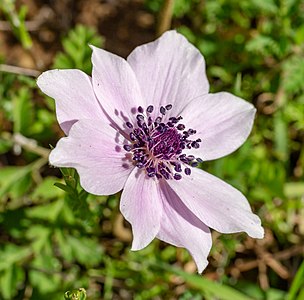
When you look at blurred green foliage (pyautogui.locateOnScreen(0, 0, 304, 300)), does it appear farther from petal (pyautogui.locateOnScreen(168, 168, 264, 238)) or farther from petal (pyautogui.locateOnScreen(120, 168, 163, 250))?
petal (pyautogui.locateOnScreen(168, 168, 264, 238))

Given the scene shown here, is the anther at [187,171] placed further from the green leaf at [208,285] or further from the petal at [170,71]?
the green leaf at [208,285]

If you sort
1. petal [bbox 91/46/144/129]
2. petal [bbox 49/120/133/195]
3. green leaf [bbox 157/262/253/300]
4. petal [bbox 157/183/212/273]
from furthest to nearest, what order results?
1. green leaf [bbox 157/262/253/300]
2. petal [bbox 91/46/144/129]
3. petal [bbox 157/183/212/273]
4. petal [bbox 49/120/133/195]

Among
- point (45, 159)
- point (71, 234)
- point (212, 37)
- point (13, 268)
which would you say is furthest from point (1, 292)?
point (212, 37)

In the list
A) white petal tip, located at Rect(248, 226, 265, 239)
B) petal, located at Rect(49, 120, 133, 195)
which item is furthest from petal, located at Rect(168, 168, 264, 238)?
petal, located at Rect(49, 120, 133, 195)

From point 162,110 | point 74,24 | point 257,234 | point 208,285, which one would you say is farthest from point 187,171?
point 74,24

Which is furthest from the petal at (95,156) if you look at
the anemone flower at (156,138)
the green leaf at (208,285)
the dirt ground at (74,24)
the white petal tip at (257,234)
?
the dirt ground at (74,24)

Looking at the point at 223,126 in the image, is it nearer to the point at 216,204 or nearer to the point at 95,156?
the point at 216,204

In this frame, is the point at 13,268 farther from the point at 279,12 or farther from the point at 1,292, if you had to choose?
the point at 279,12
